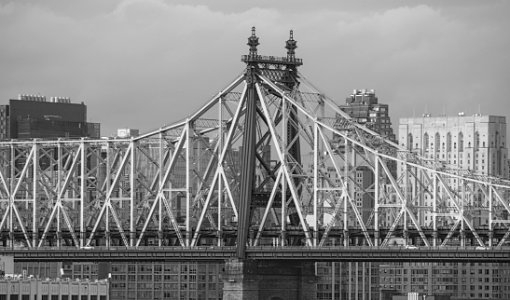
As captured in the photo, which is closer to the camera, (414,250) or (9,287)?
(9,287)

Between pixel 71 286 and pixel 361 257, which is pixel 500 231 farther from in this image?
pixel 71 286

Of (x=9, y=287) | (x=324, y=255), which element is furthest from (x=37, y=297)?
(x=324, y=255)

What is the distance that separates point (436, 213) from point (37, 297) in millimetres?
37270

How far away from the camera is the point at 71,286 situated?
18000 cm

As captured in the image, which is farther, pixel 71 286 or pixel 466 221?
pixel 466 221

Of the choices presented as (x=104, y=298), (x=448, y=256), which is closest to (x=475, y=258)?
(x=448, y=256)

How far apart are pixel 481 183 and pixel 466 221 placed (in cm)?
333

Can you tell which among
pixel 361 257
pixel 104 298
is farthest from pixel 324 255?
pixel 104 298

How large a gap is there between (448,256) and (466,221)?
18.4 feet

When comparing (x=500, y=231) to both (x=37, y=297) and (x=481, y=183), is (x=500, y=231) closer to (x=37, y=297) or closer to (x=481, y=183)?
(x=481, y=183)

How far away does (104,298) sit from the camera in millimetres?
183750

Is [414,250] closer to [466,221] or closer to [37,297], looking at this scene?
[466,221]

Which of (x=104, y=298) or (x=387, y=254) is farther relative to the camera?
(x=387, y=254)

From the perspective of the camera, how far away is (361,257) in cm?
19850
